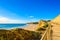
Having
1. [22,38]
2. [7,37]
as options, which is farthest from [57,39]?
[7,37]

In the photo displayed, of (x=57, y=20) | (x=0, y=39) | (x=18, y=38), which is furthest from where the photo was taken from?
(x=57, y=20)

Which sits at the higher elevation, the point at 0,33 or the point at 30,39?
the point at 0,33

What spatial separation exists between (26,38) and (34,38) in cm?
158

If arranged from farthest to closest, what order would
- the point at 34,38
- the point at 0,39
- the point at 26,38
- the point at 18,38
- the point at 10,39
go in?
the point at 34,38 < the point at 26,38 < the point at 18,38 < the point at 10,39 < the point at 0,39

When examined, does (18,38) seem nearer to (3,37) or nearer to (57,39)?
(3,37)

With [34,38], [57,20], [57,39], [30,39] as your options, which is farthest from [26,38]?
[57,20]

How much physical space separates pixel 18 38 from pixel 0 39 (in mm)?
1712

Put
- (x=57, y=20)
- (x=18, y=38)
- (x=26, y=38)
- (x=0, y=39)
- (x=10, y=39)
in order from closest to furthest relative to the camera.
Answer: (x=0, y=39), (x=10, y=39), (x=18, y=38), (x=26, y=38), (x=57, y=20)

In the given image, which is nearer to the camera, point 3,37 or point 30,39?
point 3,37

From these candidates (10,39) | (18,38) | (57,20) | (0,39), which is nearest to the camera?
(0,39)

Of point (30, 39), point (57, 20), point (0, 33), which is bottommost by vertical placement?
point (30, 39)

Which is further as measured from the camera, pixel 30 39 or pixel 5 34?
pixel 30 39

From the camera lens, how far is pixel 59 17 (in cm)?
3152

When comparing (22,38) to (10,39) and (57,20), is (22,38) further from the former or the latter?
(57,20)
